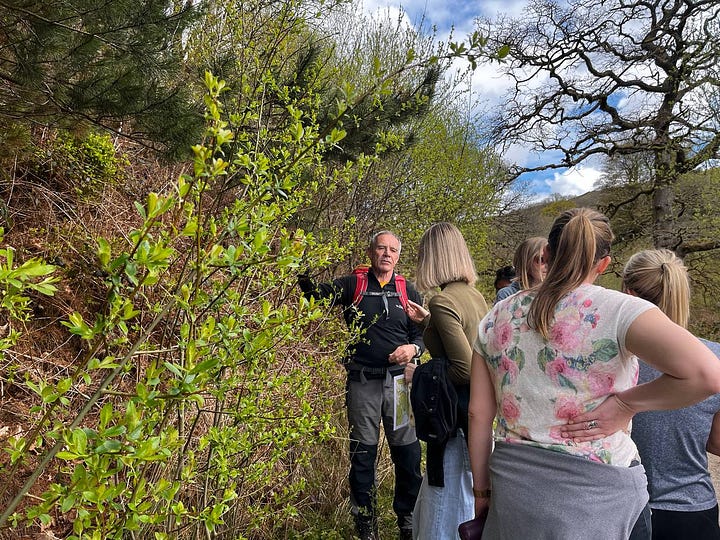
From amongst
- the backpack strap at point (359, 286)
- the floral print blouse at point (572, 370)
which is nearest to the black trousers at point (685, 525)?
the floral print blouse at point (572, 370)

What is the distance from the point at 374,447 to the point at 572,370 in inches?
79.1

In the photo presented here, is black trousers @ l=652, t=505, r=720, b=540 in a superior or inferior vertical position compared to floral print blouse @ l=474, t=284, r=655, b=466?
inferior

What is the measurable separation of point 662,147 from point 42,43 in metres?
11.4

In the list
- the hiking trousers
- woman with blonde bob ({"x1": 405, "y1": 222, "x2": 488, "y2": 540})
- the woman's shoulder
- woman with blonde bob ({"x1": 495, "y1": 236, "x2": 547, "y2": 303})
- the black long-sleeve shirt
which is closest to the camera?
woman with blonde bob ({"x1": 405, "y1": 222, "x2": 488, "y2": 540})

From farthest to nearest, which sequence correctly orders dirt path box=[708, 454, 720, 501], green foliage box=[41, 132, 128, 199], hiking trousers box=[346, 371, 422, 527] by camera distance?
dirt path box=[708, 454, 720, 501]
green foliage box=[41, 132, 128, 199]
hiking trousers box=[346, 371, 422, 527]

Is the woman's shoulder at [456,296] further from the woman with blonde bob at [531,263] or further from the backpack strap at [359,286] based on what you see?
the backpack strap at [359,286]

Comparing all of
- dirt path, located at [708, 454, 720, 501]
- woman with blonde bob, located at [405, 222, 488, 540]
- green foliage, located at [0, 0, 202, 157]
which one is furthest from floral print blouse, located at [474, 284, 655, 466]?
dirt path, located at [708, 454, 720, 501]

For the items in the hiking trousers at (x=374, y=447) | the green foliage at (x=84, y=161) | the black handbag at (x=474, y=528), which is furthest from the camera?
the green foliage at (x=84, y=161)

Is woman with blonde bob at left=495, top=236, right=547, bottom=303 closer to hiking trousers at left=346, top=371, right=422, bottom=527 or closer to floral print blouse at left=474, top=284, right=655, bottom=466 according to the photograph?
hiking trousers at left=346, top=371, right=422, bottom=527

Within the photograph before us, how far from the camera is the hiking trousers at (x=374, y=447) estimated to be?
307 cm

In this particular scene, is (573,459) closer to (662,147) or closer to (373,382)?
(373,382)

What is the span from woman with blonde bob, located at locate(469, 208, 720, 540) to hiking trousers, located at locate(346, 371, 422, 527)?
59.9 inches

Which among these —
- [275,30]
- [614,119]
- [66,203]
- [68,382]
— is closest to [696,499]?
[68,382]

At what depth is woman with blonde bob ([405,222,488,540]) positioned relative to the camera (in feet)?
7.16
